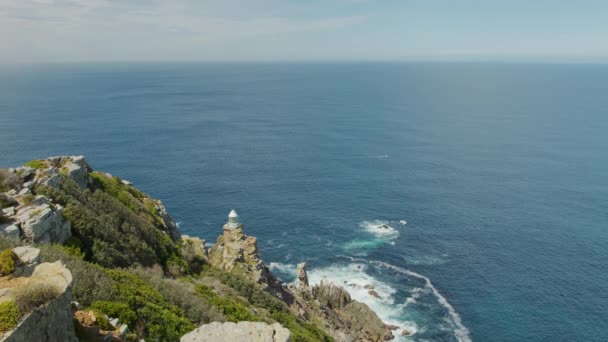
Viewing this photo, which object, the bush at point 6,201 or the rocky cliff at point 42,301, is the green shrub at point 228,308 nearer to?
the bush at point 6,201

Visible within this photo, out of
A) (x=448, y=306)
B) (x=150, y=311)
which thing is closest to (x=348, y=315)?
(x=448, y=306)

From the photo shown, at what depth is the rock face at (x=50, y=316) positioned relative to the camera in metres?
12.0

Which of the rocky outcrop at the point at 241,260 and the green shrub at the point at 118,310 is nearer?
the green shrub at the point at 118,310

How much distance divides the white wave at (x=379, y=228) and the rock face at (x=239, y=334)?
73124 mm

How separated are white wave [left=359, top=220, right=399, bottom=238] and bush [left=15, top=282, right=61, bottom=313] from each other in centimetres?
7739

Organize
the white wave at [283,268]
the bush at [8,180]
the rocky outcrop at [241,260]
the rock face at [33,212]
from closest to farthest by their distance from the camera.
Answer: the rock face at [33,212] → the bush at [8,180] → the rocky outcrop at [241,260] → the white wave at [283,268]

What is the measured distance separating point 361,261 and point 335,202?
25699mm

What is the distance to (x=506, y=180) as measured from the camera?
11306 cm

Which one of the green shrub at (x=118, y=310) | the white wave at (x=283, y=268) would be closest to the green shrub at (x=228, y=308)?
the green shrub at (x=118, y=310)

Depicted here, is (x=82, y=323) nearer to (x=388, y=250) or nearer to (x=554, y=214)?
(x=388, y=250)

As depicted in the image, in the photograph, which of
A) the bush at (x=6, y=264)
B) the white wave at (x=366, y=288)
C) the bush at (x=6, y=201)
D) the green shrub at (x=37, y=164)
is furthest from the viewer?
the white wave at (x=366, y=288)

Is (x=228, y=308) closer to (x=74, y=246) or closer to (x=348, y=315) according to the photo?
(x=74, y=246)

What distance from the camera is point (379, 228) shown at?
88.8m

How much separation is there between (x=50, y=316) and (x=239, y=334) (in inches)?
237
